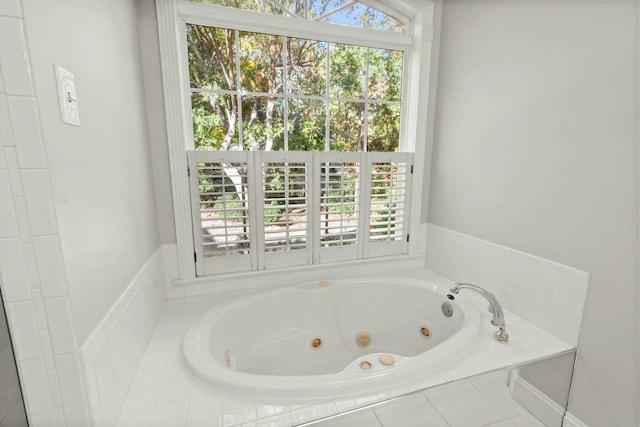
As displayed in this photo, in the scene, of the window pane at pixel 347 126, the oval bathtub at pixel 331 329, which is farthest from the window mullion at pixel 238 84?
the oval bathtub at pixel 331 329

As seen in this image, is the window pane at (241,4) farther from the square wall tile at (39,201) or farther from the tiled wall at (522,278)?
the tiled wall at (522,278)

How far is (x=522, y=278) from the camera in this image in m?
1.47

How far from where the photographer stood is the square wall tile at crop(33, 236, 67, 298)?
2.21 feet

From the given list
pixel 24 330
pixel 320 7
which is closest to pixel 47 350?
pixel 24 330

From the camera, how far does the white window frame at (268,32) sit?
59.4 inches

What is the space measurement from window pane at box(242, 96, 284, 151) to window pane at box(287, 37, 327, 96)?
16cm

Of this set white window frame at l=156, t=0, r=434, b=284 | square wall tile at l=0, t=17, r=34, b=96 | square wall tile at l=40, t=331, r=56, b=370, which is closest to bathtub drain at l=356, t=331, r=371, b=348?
white window frame at l=156, t=0, r=434, b=284

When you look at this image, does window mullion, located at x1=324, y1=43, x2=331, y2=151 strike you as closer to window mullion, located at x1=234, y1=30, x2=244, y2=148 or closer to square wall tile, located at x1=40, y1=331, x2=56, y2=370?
window mullion, located at x1=234, y1=30, x2=244, y2=148

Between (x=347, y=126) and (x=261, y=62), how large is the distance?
27.4 inches

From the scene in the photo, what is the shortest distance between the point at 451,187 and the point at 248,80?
4.73 feet

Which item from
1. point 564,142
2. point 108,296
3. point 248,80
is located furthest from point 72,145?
point 564,142

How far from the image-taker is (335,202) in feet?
6.16

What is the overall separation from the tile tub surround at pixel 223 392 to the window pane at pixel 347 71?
5.29 ft

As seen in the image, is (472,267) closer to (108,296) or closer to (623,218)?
(623,218)
